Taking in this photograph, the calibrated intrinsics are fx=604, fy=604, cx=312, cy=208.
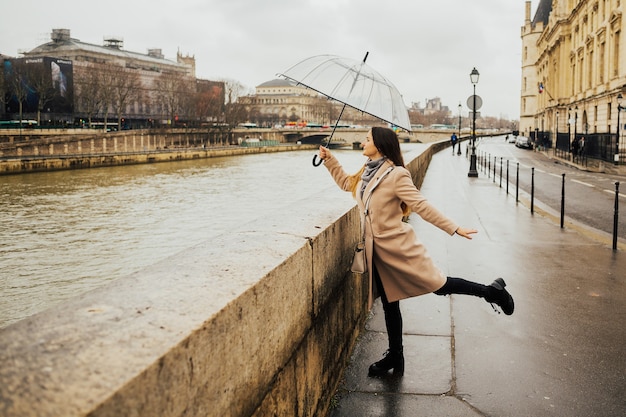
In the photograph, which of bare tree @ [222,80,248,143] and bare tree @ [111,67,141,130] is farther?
bare tree @ [222,80,248,143]

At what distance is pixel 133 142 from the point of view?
71750 millimetres

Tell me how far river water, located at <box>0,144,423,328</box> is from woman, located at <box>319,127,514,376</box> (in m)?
1.09

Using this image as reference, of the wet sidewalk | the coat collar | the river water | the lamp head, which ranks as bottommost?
the river water

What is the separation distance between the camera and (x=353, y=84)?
5.41 m

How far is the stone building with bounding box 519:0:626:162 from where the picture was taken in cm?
3469

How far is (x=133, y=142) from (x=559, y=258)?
2728 inches

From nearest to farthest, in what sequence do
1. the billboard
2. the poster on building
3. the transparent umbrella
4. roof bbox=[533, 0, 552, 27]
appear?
the transparent umbrella
roof bbox=[533, 0, 552, 27]
the billboard
the poster on building

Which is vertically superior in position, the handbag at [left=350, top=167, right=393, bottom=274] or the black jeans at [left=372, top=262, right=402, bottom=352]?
the handbag at [left=350, top=167, right=393, bottom=274]

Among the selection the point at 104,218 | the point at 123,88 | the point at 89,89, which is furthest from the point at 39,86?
the point at 104,218

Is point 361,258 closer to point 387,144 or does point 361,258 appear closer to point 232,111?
point 387,144

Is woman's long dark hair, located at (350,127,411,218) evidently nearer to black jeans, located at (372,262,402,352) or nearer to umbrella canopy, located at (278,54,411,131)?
black jeans, located at (372,262,402,352)

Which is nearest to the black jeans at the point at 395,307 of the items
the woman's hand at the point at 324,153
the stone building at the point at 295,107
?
the woman's hand at the point at 324,153

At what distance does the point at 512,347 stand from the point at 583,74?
47.2 meters

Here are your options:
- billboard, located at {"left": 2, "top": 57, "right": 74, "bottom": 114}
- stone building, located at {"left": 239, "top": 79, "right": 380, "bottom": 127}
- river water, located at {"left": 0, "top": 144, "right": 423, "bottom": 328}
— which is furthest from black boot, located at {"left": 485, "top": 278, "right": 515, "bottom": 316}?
stone building, located at {"left": 239, "top": 79, "right": 380, "bottom": 127}
